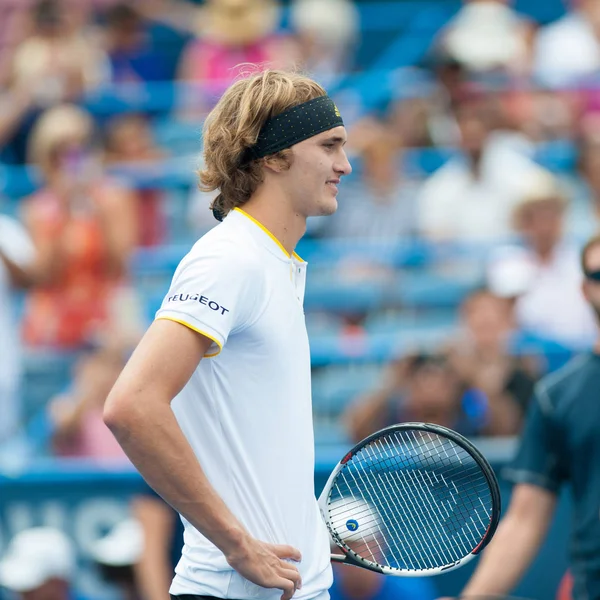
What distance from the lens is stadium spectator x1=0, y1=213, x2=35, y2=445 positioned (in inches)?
277

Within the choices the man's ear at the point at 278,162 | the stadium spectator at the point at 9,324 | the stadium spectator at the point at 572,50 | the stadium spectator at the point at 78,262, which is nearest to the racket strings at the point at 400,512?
the man's ear at the point at 278,162

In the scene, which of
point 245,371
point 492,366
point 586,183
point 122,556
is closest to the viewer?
point 245,371

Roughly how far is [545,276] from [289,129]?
14.6ft

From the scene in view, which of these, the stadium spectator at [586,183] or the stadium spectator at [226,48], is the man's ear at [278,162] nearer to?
the stadium spectator at [586,183]

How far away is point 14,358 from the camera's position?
23.3ft

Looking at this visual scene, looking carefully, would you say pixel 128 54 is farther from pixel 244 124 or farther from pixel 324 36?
pixel 244 124

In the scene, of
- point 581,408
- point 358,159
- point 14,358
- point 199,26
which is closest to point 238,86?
point 581,408

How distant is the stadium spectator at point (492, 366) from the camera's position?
6.05 meters

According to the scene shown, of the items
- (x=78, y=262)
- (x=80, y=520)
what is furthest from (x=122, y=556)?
(x=78, y=262)

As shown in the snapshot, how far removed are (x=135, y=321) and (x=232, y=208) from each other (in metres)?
4.64

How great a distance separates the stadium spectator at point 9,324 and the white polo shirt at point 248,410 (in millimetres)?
4432

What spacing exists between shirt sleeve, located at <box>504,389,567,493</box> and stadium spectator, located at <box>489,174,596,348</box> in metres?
2.59

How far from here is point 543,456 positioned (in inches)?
165

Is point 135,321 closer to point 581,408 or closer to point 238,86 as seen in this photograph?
point 581,408
